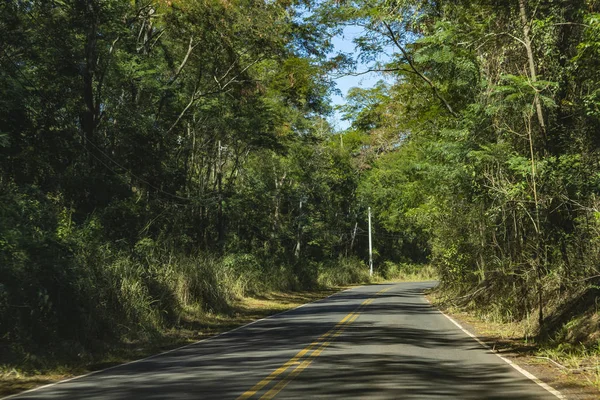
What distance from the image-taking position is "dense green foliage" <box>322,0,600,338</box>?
1340 cm

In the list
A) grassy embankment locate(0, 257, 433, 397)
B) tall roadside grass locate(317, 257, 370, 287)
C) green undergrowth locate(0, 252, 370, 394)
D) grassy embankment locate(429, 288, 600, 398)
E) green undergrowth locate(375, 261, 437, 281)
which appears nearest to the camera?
grassy embankment locate(429, 288, 600, 398)

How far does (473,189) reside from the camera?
17422 millimetres

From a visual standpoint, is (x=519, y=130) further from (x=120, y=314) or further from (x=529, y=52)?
(x=120, y=314)

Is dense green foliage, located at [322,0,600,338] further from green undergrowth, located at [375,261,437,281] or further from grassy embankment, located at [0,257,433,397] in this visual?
green undergrowth, located at [375,261,437,281]

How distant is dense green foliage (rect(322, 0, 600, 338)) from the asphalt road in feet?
8.69

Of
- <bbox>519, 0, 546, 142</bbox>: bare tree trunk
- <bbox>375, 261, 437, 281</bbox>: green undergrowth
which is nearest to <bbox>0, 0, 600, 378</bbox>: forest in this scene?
<bbox>519, 0, 546, 142</bbox>: bare tree trunk

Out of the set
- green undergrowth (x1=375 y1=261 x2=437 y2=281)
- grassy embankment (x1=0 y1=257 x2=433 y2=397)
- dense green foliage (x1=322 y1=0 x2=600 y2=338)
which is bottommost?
green undergrowth (x1=375 y1=261 x2=437 y2=281)

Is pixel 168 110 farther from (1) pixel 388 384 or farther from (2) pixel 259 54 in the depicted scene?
(1) pixel 388 384

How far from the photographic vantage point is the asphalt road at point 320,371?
8.45 m

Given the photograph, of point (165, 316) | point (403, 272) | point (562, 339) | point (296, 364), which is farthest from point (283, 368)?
point (403, 272)

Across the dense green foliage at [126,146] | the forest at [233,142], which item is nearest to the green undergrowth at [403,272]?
the dense green foliage at [126,146]

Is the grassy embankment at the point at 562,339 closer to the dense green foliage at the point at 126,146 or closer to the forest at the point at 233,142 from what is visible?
the forest at the point at 233,142

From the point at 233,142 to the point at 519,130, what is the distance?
731 inches

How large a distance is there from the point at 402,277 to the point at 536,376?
57108 millimetres
